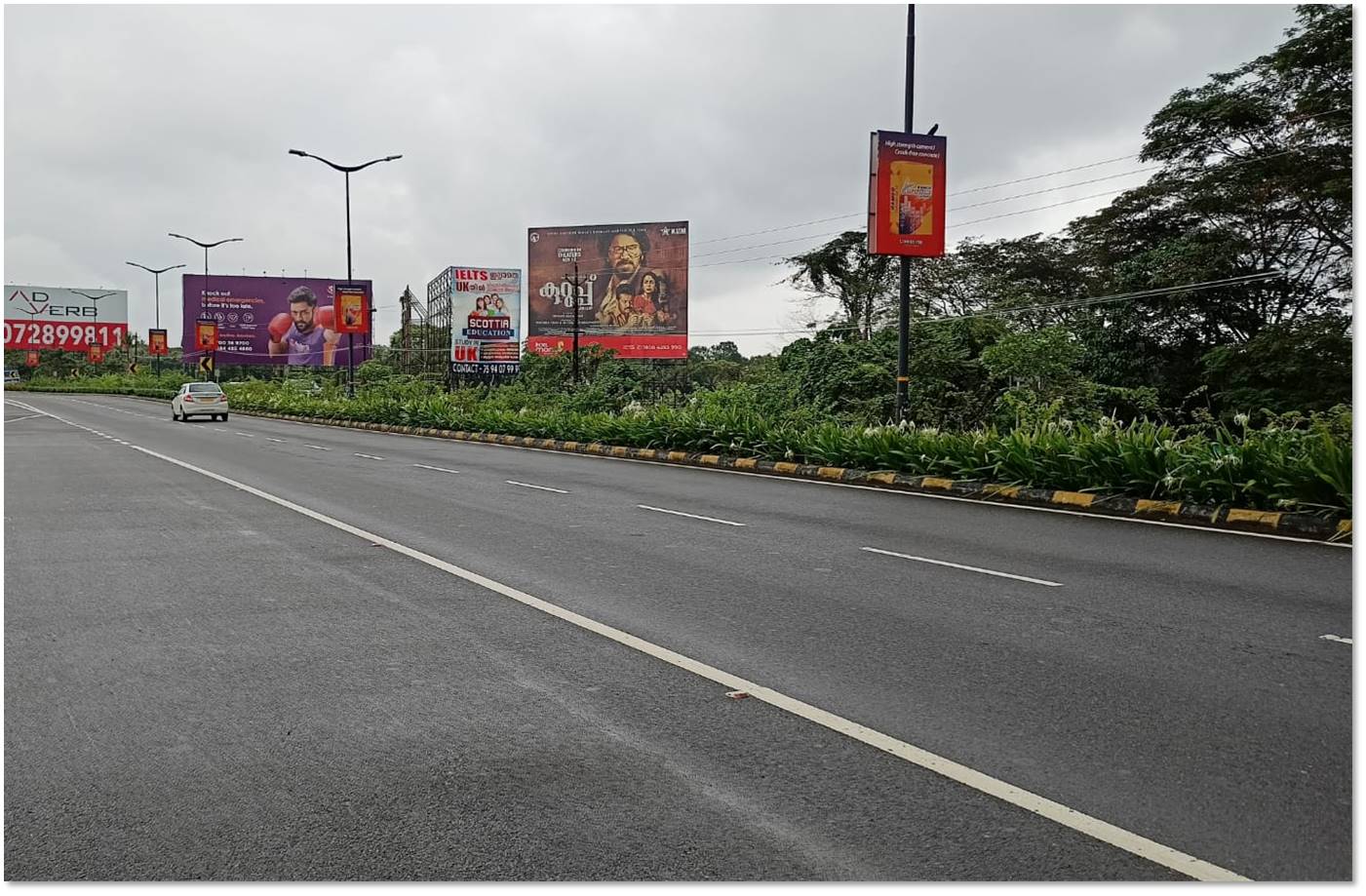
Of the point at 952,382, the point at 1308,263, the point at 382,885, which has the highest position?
the point at 1308,263

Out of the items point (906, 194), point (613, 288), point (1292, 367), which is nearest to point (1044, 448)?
point (906, 194)

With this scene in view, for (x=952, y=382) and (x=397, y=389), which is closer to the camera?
(x=952, y=382)

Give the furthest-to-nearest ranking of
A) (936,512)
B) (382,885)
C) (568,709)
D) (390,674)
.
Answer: (936,512)
(390,674)
(568,709)
(382,885)

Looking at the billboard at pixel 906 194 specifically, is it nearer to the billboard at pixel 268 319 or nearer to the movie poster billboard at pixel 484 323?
the movie poster billboard at pixel 484 323

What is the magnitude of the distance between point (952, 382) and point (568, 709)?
23334mm

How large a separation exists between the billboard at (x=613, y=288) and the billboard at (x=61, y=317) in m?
41.5

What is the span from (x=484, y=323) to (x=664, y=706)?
62.9m

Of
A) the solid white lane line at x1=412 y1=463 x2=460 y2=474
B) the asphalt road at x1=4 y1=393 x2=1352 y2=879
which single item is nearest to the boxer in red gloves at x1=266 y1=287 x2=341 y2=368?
the solid white lane line at x1=412 y1=463 x2=460 y2=474

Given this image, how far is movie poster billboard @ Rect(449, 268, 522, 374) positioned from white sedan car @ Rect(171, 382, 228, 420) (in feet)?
77.8

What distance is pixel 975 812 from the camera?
3990 mm

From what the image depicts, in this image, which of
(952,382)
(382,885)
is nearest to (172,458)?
(952,382)

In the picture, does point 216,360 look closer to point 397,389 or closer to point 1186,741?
point 397,389

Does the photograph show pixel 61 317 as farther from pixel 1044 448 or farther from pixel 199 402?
pixel 1044 448

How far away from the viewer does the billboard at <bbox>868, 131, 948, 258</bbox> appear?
19266 millimetres
